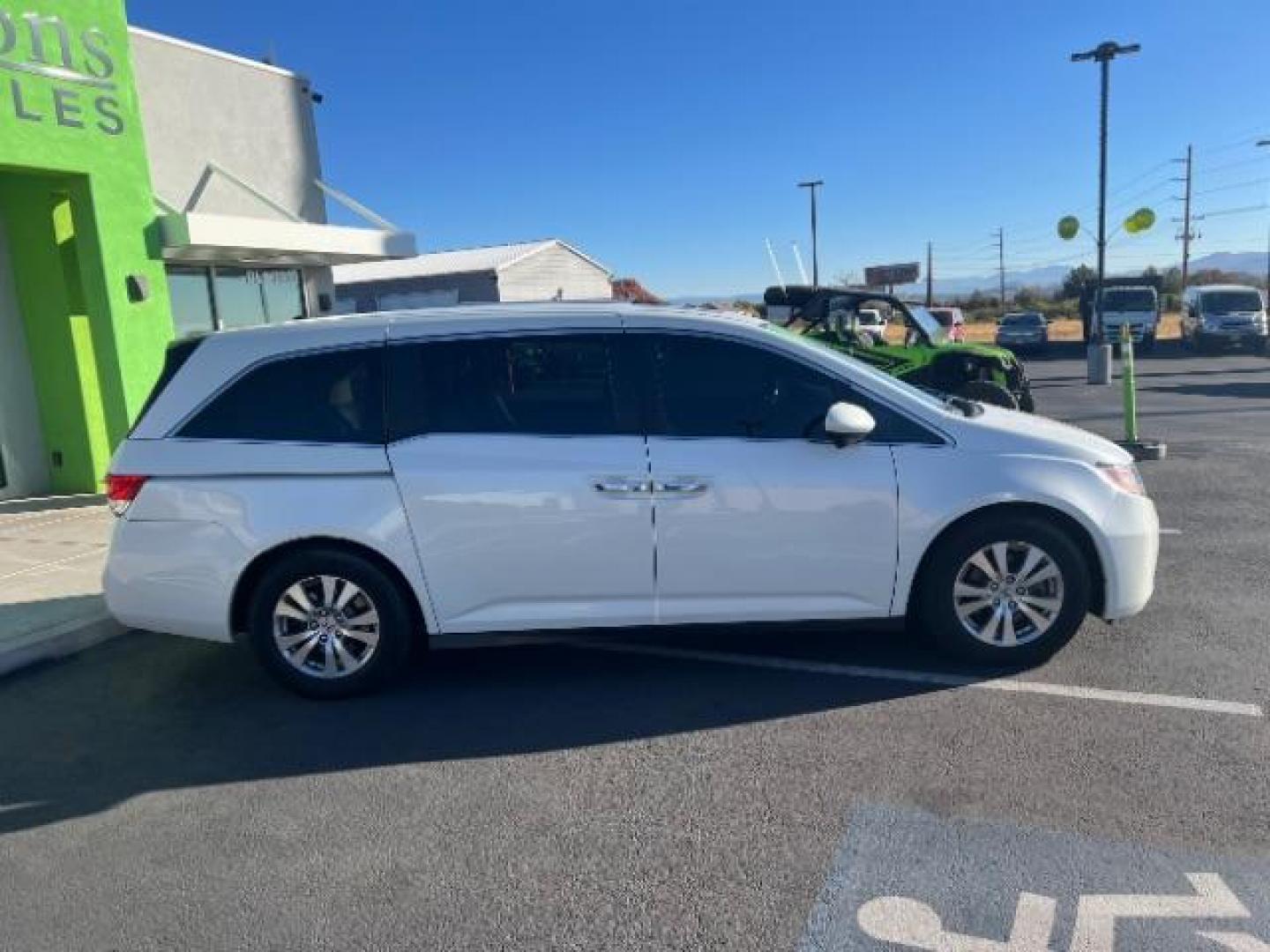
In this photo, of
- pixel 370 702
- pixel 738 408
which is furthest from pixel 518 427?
pixel 370 702

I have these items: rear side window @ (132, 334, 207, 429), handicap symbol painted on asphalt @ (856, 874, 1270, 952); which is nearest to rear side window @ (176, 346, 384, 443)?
rear side window @ (132, 334, 207, 429)

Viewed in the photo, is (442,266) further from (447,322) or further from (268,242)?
(447,322)

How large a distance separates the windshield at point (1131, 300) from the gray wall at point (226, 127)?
27.0 metres

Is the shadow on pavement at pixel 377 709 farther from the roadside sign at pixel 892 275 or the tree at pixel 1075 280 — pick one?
the tree at pixel 1075 280

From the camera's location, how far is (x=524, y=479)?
4.26m

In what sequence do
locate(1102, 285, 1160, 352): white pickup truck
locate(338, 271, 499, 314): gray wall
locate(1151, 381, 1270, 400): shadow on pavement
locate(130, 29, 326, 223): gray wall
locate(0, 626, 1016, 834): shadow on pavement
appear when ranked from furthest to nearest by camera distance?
locate(338, 271, 499, 314): gray wall, locate(1102, 285, 1160, 352): white pickup truck, locate(1151, 381, 1270, 400): shadow on pavement, locate(130, 29, 326, 223): gray wall, locate(0, 626, 1016, 834): shadow on pavement

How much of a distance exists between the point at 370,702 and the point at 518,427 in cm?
148

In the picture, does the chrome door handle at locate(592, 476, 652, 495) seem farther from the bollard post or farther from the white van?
the white van

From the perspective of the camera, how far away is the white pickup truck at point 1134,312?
99.2 feet

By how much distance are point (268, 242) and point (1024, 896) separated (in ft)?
31.8

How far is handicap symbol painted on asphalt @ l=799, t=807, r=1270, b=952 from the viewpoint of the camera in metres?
2.58

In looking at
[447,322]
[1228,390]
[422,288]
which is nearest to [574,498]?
[447,322]

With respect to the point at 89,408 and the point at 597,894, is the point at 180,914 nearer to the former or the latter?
the point at 597,894

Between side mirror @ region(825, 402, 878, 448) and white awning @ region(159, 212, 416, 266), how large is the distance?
24.1ft
